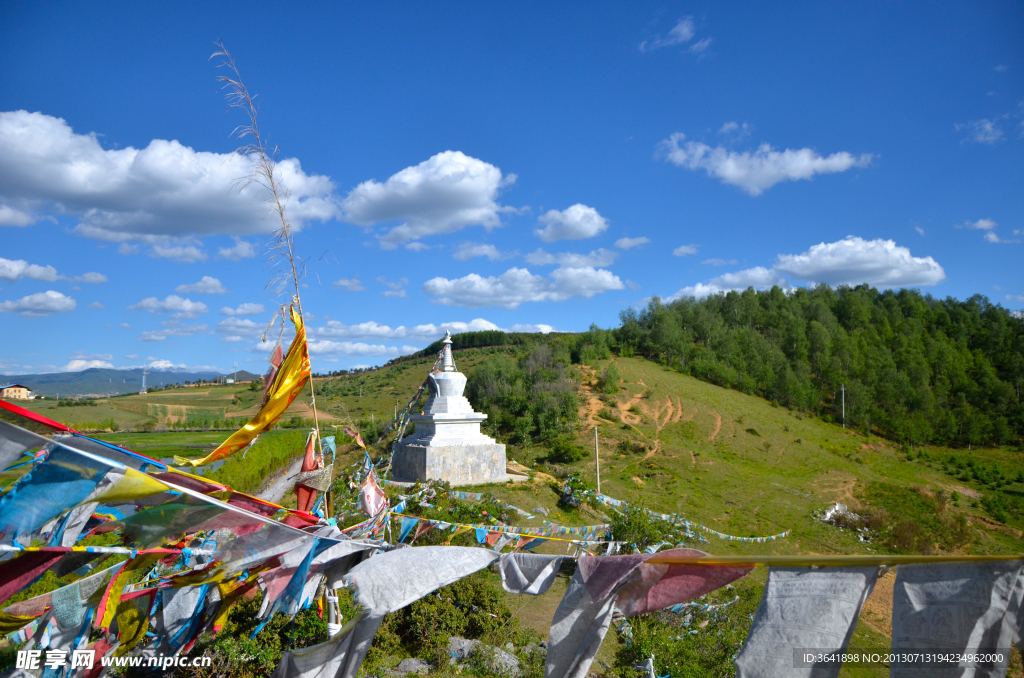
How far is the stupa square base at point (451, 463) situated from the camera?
567 inches

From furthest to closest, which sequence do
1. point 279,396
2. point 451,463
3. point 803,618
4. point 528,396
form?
1. point 528,396
2. point 451,463
3. point 279,396
4. point 803,618

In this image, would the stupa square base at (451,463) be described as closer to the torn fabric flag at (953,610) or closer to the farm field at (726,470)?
the farm field at (726,470)

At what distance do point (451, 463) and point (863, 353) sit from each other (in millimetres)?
46733

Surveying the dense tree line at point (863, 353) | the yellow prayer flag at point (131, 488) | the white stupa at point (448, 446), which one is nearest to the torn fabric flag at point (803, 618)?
the yellow prayer flag at point (131, 488)

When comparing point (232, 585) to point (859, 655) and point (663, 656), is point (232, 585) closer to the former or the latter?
point (663, 656)

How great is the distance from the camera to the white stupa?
570 inches

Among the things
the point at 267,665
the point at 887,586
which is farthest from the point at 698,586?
the point at 887,586

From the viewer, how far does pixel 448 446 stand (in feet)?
47.9

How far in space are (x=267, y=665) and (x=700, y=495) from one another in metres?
15.9

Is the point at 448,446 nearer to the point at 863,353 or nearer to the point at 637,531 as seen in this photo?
the point at 637,531

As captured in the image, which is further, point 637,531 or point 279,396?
point 637,531

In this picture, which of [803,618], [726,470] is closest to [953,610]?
[803,618]

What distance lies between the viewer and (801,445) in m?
28.4

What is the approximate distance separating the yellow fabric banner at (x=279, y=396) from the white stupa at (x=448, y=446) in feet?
32.9
